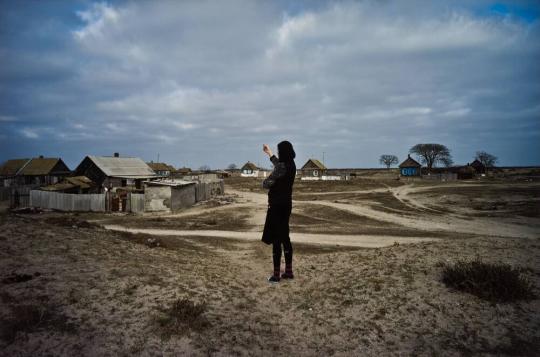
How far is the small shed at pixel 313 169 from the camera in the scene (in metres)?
79.6

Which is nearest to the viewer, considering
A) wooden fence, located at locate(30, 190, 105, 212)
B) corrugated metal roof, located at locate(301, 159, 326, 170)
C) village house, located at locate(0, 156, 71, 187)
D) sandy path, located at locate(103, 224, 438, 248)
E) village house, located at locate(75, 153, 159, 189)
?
sandy path, located at locate(103, 224, 438, 248)

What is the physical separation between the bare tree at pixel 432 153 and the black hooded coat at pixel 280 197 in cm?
10464

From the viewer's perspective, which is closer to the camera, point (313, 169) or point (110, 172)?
point (110, 172)

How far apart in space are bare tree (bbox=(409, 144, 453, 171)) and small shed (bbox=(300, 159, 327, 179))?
37.8 metres

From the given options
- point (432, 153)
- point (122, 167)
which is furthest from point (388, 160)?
point (122, 167)

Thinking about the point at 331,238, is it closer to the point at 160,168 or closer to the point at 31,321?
the point at 31,321

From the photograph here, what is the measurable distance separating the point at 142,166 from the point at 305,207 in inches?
1172

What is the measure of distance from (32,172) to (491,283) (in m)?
61.2

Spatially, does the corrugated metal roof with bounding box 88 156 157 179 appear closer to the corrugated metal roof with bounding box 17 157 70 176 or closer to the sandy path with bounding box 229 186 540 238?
the corrugated metal roof with bounding box 17 157 70 176

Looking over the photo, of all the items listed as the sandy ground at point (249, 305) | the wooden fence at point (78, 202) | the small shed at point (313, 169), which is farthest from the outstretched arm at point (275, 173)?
the small shed at point (313, 169)

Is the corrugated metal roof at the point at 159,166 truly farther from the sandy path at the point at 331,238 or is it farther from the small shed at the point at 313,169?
the sandy path at the point at 331,238

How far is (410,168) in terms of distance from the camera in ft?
270

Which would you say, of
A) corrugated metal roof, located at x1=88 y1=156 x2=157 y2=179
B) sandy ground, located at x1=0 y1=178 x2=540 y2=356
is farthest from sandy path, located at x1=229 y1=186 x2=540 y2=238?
corrugated metal roof, located at x1=88 y1=156 x2=157 y2=179

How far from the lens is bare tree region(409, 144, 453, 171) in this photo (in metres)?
97.4
